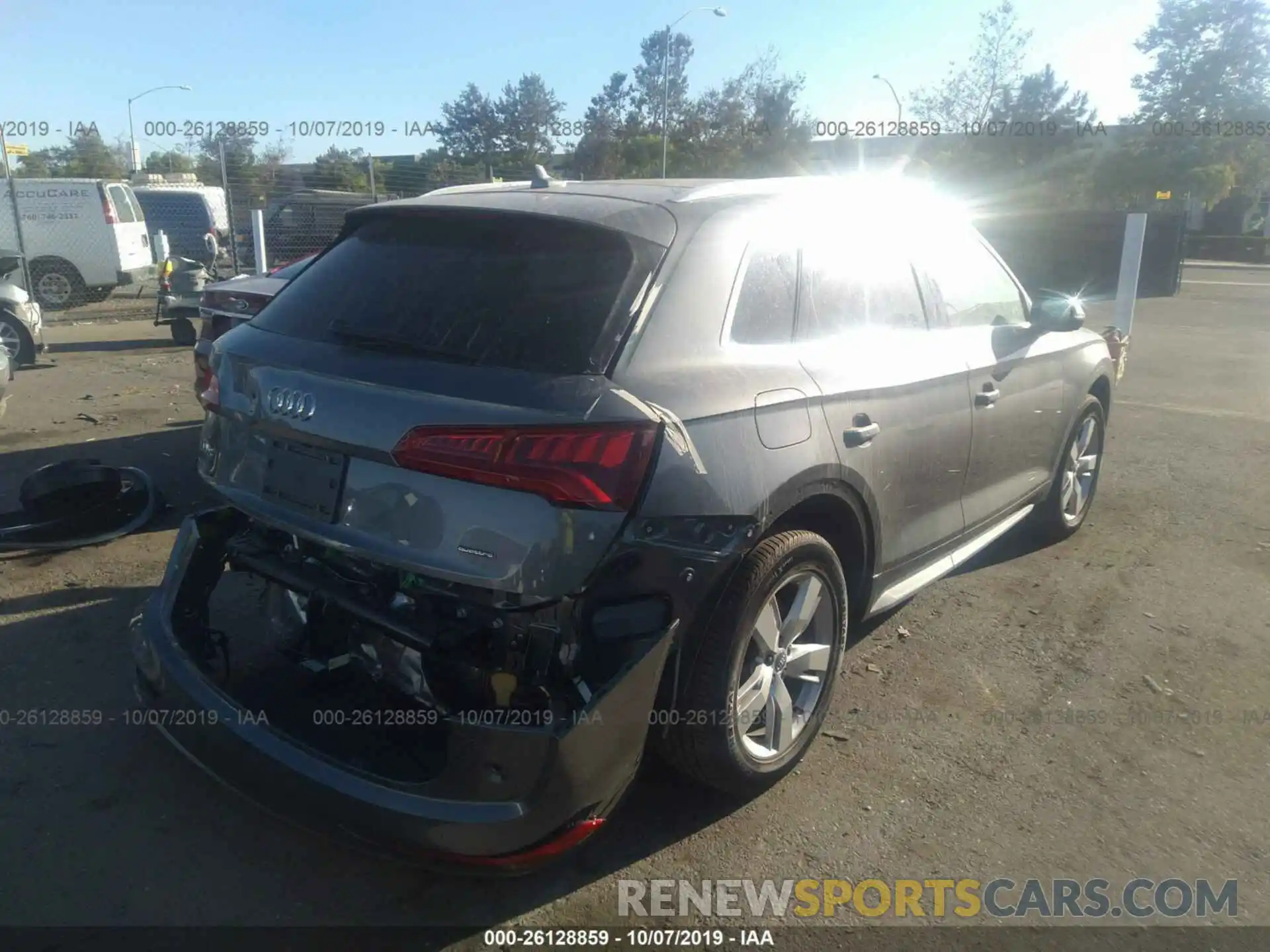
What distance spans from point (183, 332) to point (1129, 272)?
11767 mm

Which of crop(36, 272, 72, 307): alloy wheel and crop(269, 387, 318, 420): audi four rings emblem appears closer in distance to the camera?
crop(269, 387, 318, 420): audi four rings emblem

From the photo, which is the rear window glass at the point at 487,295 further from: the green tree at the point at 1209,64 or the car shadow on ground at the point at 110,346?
the green tree at the point at 1209,64

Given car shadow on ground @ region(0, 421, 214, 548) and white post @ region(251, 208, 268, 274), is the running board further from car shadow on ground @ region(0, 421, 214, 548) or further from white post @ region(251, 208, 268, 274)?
white post @ region(251, 208, 268, 274)

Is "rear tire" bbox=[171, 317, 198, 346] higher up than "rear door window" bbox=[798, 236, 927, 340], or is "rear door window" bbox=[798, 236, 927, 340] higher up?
"rear door window" bbox=[798, 236, 927, 340]

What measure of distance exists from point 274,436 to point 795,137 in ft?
110

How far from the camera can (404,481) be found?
2.56 m

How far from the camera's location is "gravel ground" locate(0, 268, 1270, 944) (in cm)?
272

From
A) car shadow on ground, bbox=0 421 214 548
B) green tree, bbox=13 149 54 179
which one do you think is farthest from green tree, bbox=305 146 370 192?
car shadow on ground, bbox=0 421 214 548

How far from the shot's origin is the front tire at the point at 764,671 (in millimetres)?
2820

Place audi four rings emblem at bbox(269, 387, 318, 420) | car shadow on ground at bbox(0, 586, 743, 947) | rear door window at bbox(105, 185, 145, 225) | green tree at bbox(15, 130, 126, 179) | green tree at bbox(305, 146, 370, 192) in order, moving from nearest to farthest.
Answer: car shadow on ground at bbox(0, 586, 743, 947) → audi four rings emblem at bbox(269, 387, 318, 420) → rear door window at bbox(105, 185, 145, 225) → green tree at bbox(305, 146, 370, 192) → green tree at bbox(15, 130, 126, 179)

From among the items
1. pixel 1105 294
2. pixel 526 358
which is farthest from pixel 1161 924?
pixel 1105 294

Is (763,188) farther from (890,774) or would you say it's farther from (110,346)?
(110,346)

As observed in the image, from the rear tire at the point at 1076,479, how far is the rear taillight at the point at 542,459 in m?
3.56

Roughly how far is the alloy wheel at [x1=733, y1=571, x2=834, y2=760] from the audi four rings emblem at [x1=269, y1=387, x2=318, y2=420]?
1401 mm
